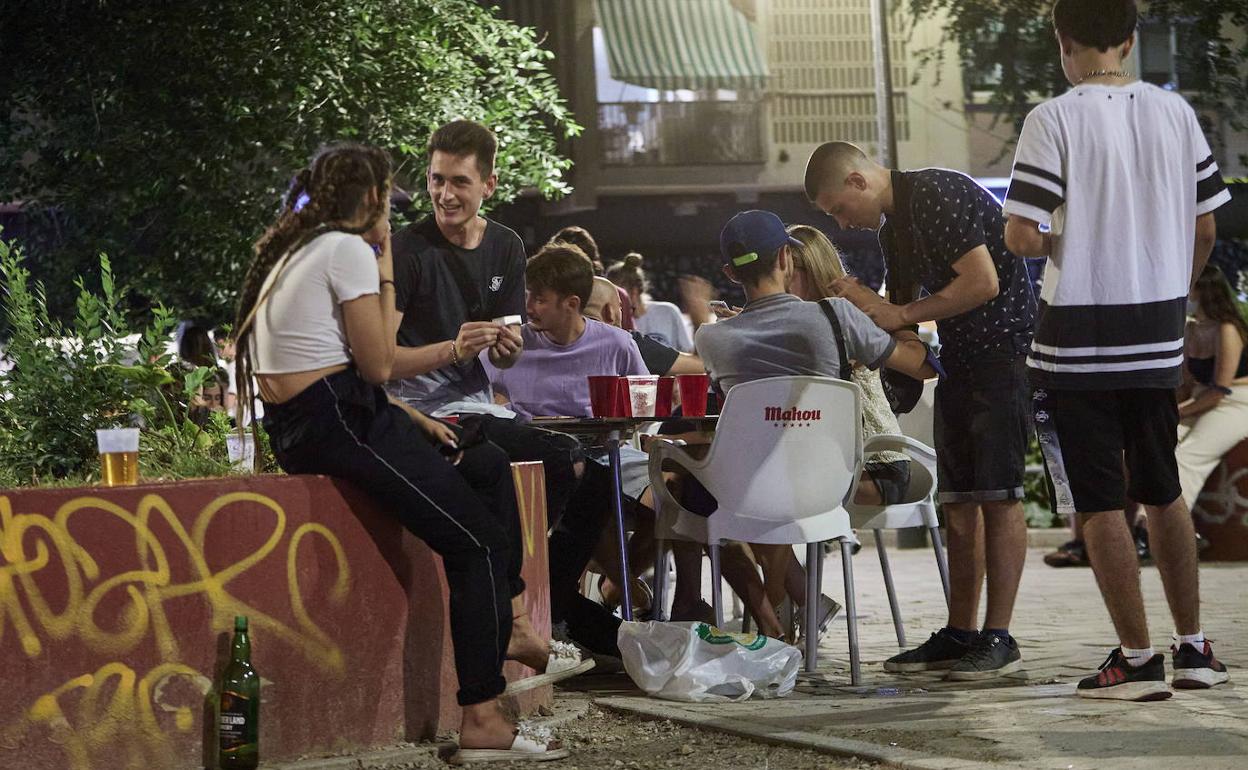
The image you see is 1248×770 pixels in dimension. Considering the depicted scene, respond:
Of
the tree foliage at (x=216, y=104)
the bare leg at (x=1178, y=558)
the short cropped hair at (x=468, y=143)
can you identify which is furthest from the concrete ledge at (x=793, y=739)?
the tree foliage at (x=216, y=104)

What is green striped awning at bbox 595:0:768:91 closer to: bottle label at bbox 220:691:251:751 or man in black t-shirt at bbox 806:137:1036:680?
man in black t-shirt at bbox 806:137:1036:680

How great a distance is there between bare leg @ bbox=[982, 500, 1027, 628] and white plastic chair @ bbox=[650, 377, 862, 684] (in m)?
0.51

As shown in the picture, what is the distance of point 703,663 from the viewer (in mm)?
5949

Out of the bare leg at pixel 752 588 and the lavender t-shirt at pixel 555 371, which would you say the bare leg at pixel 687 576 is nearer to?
the bare leg at pixel 752 588

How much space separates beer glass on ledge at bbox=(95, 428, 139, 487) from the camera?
470cm

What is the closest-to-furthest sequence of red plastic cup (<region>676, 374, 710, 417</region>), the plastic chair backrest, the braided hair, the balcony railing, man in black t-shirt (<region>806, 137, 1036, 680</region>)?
1. the braided hair
2. the plastic chair backrest
3. man in black t-shirt (<region>806, 137, 1036, 680</region>)
4. red plastic cup (<region>676, 374, 710, 417</region>)
5. the balcony railing

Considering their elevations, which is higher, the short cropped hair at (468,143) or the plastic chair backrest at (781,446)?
the short cropped hair at (468,143)

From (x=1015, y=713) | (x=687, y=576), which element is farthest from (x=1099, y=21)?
(x=687, y=576)

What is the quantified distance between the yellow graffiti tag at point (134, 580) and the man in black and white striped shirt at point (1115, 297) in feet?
7.56

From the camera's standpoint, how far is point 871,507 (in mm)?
6988

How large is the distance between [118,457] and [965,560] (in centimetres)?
310

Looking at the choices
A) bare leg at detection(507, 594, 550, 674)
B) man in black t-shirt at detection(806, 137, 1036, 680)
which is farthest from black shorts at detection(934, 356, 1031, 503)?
bare leg at detection(507, 594, 550, 674)

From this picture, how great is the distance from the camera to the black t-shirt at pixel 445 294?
20.1 ft

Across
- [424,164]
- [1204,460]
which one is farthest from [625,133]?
[1204,460]
